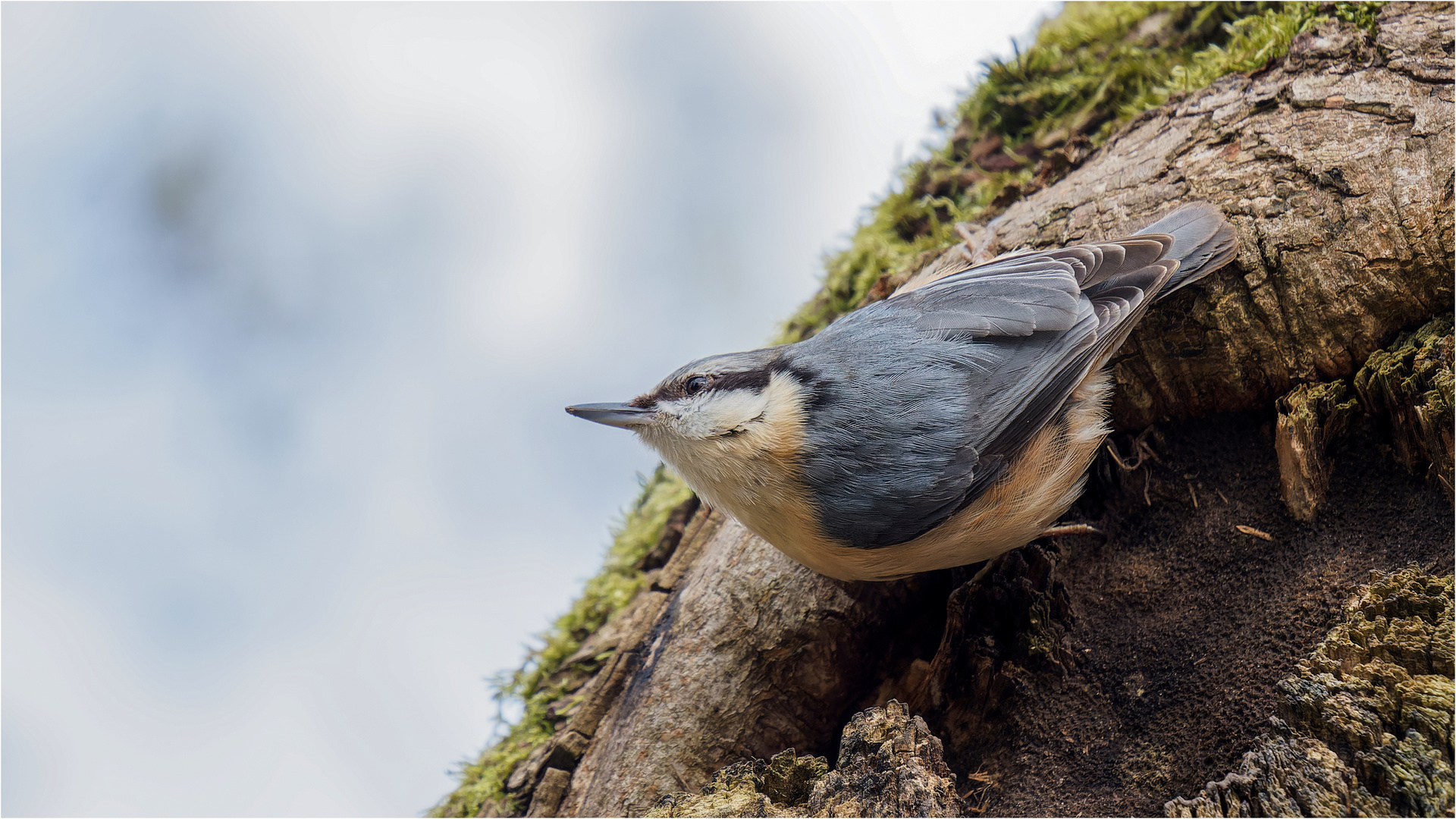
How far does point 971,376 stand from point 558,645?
1567 millimetres

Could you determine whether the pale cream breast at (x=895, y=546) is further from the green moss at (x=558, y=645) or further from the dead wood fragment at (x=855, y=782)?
the green moss at (x=558, y=645)

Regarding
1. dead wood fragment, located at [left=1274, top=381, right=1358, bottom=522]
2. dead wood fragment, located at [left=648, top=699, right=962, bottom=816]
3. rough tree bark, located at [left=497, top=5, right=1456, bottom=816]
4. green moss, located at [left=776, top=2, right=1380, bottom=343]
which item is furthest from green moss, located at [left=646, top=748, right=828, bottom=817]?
green moss, located at [left=776, top=2, right=1380, bottom=343]

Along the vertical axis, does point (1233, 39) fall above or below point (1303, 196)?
above

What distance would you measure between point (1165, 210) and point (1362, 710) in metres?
1.26

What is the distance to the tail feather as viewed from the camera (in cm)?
205

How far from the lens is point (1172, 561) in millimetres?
2047

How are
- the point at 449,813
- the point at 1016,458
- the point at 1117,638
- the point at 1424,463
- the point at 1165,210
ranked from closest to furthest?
the point at 1424,463 < the point at 1117,638 < the point at 1016,458 < the point at 1165,210 < the point at 449,813

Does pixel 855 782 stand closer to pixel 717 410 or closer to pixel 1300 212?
pixel 717 410

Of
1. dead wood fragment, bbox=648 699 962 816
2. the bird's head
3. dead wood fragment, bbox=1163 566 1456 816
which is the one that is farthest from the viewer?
the bird's head

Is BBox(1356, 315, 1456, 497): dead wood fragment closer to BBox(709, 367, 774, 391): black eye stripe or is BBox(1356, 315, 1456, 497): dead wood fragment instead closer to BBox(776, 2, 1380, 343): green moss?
BBox(776, 2, 1380, 343): green moss

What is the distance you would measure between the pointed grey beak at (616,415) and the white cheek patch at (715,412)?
45 mm

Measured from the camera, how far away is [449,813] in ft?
8.37

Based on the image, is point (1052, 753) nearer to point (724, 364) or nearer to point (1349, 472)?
point (1349, 472)

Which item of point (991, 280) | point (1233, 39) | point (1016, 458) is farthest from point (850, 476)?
point (1233, 39)
